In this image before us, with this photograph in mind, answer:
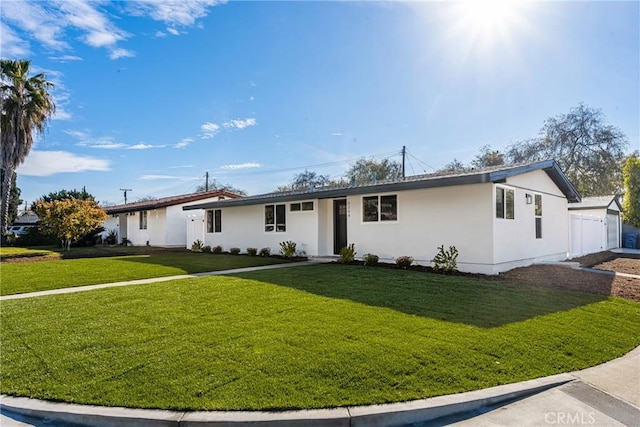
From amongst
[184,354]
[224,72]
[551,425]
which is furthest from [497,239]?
[224,72]

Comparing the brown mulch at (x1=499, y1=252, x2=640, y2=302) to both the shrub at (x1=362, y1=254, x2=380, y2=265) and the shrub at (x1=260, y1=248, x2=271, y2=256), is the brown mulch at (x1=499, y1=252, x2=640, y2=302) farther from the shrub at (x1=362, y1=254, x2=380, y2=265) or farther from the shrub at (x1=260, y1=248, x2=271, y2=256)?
the shrub at (x1=260, y1=248, x2=271, y2=256)

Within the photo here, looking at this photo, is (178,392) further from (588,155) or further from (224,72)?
(588,155)

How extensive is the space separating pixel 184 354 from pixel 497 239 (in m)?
8.94

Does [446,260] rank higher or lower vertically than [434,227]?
lower

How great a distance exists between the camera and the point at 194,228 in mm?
21516

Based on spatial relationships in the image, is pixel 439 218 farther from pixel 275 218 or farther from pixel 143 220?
pixel 143 220

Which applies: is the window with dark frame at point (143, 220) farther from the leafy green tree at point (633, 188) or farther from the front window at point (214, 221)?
the leafy green tree at point (633, 188)

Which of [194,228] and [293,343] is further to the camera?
[194,228]

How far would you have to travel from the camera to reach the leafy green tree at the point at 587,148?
3247 cm

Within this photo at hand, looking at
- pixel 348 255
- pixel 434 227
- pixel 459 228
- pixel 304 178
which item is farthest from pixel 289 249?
pixel 304 178

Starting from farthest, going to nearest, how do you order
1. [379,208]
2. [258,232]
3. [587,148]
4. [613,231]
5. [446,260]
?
[587,148] < [613,231] < [258,232] < [379,208] < [446,260]

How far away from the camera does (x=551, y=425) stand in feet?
10.1

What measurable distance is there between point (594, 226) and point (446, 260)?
13.9 m

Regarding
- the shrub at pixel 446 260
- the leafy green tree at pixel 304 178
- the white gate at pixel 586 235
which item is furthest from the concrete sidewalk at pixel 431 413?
the leafy green tree at pixel 304 178
